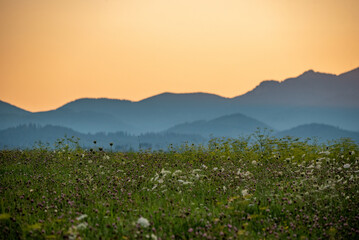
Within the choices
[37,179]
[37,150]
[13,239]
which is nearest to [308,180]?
[13,239]

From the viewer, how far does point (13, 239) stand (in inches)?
252

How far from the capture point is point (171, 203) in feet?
→ 25.2

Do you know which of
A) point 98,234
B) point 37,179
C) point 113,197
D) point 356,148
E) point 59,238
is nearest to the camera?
point 59,238

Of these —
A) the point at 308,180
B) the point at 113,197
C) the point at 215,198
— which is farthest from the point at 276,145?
the point at 113,197

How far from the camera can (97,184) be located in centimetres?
978

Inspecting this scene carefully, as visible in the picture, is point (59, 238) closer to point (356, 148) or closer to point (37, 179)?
point (37, 179)

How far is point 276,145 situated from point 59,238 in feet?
39.4

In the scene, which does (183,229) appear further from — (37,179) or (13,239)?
(37,179)

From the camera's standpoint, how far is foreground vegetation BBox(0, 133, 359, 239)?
6.30m

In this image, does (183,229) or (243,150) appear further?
(243,150)

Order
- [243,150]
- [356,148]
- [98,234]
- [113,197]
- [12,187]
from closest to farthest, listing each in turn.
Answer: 1. [98,234]
2. [113,197]
3. [12,187]
4. [356,148]
5. [243,150]

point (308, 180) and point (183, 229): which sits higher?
point (308, 180)

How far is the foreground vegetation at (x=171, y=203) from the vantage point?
6301mm

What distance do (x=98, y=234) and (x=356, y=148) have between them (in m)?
13.0
